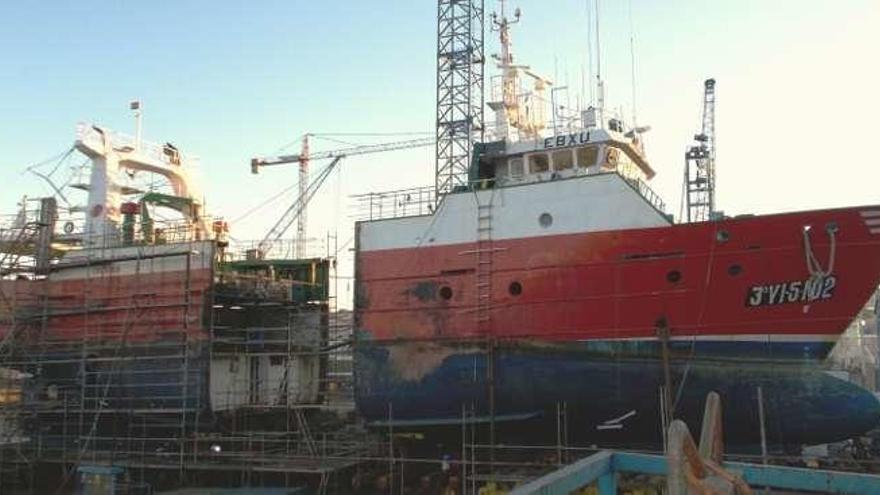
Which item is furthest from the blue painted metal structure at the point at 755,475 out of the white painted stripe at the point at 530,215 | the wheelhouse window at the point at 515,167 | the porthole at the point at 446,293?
the wheelhouse window at the point at 515,167

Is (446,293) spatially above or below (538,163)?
below

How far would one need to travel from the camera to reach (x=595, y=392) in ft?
53.4

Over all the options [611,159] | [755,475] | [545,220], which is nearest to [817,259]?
[611,159]

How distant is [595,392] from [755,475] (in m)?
11.4

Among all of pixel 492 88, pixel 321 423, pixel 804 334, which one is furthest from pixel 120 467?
pixel 804 334

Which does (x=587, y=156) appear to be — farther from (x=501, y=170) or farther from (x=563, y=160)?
(x=501, y=170)

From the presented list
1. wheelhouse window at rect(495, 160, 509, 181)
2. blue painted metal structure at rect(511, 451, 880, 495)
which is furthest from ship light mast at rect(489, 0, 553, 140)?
blue painted metal structure at rect(511, 451, 880, 495)

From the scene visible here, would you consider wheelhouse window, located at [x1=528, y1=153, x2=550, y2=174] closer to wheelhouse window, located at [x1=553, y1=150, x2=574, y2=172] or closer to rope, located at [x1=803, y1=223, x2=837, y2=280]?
wheelhouse window, located at [x1=553, y1=150, x2=574, y2=172]

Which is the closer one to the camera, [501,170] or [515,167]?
[515,167]

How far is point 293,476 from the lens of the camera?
18.7 metres

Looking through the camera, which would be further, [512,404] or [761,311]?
[512,404]

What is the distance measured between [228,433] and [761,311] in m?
14.5

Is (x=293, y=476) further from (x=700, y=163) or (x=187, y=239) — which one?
(x=700, y=163)

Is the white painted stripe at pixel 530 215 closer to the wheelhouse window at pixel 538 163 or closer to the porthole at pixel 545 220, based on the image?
the porthole at pixel 545 220
